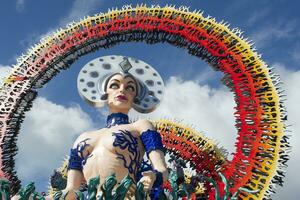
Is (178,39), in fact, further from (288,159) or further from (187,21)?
(288,159)

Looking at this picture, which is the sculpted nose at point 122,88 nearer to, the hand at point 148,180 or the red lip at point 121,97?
the red lip at point 121,97

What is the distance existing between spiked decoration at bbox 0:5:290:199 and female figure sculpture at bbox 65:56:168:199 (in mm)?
1842

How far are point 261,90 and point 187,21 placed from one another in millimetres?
1769

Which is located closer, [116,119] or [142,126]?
[142,126]

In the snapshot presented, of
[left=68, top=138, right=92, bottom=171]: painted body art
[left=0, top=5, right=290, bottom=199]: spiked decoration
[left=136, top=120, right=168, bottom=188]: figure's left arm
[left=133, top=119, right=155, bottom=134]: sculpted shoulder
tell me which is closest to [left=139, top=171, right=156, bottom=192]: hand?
[left=136, top=120, right=168, bottom=188]: figure's left arm

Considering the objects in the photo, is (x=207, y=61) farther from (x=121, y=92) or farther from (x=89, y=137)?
(x=89, y=137)

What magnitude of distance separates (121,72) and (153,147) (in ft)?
4.22

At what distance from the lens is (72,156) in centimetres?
552

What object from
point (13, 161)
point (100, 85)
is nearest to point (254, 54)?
point (100, 85)

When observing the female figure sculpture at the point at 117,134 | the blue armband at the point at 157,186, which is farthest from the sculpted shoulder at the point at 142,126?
the blue armband at the point at 157,186

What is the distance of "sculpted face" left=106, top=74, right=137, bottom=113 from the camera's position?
5.82 metres

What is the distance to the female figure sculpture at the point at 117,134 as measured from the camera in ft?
16.7

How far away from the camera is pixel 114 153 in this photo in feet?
17.0

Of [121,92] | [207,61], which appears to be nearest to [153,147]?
[121,92]
